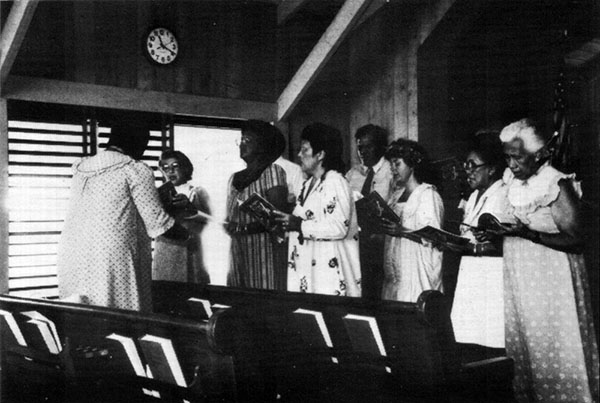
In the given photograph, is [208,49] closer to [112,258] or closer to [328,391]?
[112,258]

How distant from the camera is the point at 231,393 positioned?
223 centimetres

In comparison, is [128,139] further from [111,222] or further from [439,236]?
[439,236]

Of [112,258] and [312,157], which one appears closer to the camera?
[112,258]

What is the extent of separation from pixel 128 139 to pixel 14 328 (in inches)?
42.0

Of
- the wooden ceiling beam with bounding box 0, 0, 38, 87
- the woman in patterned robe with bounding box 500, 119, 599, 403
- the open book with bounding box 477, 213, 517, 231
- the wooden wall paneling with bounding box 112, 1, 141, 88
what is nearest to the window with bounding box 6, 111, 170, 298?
the wooden wall paneling with bounding box 112, 1, 141, 88

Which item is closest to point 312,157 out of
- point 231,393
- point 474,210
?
point 474,210

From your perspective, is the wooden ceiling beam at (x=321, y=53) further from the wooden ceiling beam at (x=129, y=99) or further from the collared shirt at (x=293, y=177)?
the collared shirt at (x=293, y=177)

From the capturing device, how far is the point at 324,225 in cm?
422

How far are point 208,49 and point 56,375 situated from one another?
438cm

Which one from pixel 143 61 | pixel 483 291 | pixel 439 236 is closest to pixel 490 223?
pixel 439 236

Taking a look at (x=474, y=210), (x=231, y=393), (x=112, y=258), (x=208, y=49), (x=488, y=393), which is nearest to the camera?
(x=231, y=393)

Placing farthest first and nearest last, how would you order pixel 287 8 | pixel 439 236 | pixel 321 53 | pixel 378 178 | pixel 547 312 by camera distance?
pixel 287 8 < pixel 321 53 < pixel 378 178 < pixel 439 236 < pixel 547 312

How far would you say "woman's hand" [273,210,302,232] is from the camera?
433 centimetres

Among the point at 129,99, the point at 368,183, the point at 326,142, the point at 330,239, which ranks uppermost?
the point at 129,99
